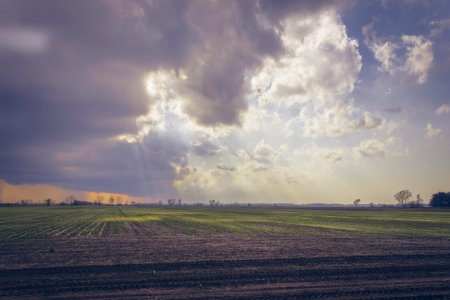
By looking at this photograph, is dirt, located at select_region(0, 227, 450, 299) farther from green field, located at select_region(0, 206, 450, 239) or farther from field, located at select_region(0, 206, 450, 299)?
green field, located at select_region(0, 206, 450, 239)

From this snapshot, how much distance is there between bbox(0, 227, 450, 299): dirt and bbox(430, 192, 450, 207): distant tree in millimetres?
161116

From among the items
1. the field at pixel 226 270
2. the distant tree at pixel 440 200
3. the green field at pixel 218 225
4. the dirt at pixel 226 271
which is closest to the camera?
the dirt at pixel 226 271

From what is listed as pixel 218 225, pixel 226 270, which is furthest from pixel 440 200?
pixel 226 270

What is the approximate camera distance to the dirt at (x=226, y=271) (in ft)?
47.4

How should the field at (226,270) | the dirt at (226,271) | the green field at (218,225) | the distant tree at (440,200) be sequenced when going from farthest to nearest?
the distant tree at (440,200), the green field at (218,225), the field at (226,270), the dirt at (226,271)

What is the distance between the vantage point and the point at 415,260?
71.8 ft

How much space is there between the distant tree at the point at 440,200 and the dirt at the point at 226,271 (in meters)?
161

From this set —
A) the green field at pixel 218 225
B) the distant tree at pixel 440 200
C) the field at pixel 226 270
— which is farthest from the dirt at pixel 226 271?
the distant tree at pixel 440 200

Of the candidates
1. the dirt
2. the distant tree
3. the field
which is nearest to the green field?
the field

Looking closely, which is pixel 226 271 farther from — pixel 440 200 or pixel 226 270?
pixel 440 200

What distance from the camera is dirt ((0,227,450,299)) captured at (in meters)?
14.4

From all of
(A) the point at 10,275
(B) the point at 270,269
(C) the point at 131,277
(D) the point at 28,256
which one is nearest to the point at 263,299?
(B) the point at 270,269

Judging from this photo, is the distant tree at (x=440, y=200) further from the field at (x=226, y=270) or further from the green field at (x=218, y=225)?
the field at (x=226, y=270)

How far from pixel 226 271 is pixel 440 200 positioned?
602ft
